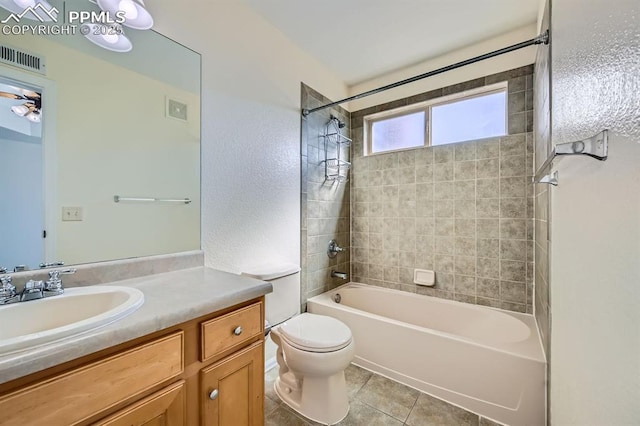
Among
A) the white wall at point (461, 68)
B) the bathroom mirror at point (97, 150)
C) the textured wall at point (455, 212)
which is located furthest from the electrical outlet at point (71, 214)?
the white wall at point (461, 68)

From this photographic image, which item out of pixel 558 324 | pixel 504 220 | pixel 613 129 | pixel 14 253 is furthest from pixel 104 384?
pixel 504 220

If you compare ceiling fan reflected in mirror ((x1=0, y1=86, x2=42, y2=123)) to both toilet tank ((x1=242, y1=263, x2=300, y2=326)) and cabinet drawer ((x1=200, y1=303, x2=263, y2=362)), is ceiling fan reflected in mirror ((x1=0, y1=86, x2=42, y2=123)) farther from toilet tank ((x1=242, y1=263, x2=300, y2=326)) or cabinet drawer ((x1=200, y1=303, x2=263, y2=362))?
toilet tank ((x1=242, y1=263, x2=300, y2=326))

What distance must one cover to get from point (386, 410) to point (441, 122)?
231 centimetres

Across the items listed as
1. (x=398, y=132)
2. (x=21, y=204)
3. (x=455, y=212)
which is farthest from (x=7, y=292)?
(x=398, y=132)

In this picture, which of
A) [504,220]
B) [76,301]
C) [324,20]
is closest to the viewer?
[76,301]

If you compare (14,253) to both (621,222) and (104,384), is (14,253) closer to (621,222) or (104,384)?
(104,384)

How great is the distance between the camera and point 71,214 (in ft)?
3.61

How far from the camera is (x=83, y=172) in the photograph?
113cm

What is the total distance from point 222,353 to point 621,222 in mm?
1174

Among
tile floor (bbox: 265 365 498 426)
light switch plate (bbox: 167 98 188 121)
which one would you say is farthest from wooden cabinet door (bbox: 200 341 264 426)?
light switch plate (bbox: 167 98 188 121)

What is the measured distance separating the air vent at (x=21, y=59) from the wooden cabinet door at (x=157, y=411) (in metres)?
1.30

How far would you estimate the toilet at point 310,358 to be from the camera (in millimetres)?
1413

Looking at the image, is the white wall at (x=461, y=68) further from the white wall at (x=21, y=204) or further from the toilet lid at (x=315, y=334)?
the white wall at (x=21, y=204)

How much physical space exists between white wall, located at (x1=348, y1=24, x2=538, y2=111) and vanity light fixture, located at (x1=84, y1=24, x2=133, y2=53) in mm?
2059
